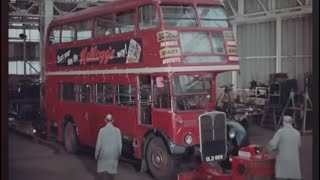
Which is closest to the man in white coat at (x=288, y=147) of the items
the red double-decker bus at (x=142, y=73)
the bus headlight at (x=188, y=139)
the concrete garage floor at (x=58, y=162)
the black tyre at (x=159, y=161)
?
the concrete garage floor at (x=58, y=162)

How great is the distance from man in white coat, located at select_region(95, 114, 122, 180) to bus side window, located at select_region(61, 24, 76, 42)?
1.66 feet

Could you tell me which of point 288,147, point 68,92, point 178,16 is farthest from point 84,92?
point 288,147

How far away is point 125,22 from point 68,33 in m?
0.36

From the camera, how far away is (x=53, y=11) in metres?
2.86

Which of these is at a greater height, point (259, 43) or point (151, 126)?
point (259, 43)

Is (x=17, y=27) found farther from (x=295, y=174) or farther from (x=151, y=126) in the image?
(x=295, y=174)

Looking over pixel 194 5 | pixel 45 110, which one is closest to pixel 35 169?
pixel 45 110

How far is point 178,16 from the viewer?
2.76 meters

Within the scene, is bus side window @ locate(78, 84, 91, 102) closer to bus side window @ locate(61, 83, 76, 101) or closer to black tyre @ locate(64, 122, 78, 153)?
bus side window @ locate(61, 83, 76, 101)

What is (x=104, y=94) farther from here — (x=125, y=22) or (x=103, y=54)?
(x=125, y=22)

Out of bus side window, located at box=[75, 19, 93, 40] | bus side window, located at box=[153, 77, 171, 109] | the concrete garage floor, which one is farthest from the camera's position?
bus side window, located at box=[75, 19, 93, 40]

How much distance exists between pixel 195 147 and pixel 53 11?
113 centimetres

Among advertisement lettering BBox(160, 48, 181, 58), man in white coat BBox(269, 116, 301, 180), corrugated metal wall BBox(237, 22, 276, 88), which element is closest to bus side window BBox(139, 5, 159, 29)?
advertisement lettering BBox(160, 48, 181, 58)

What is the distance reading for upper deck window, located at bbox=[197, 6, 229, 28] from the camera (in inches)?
111
